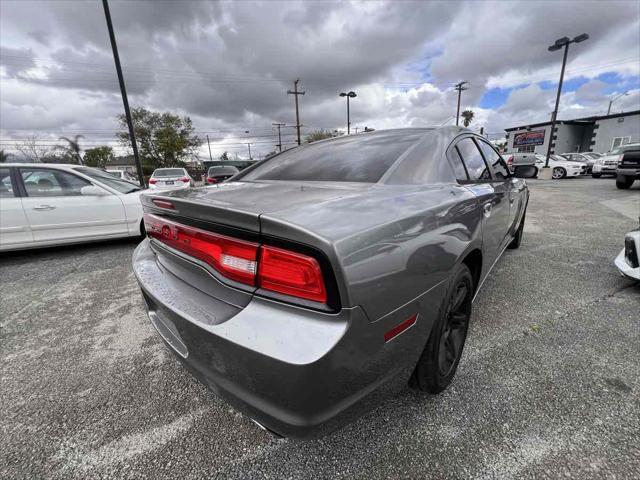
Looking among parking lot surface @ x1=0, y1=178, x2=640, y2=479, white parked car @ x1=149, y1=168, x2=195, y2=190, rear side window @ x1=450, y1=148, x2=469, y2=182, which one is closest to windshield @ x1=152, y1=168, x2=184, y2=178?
white parked car @ x1=149, y1=168, x2=195, y2=190

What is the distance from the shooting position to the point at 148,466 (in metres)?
1.33

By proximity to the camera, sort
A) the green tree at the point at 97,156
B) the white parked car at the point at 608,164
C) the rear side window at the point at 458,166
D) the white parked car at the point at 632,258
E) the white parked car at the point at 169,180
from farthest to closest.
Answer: the green tree at the point at 97,156 → the white parked car at the point at 608,164 → the white parked car at the point at 169,180 → the white parked car at the point at 632,258 → the rear side window at the point at 458,166

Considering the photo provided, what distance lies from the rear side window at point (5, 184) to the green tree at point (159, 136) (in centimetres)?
3752

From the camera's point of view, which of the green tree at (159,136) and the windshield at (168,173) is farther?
the green tree at (159,136)

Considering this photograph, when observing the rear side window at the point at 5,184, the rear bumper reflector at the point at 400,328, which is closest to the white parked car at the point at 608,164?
the rear bumper reflector at the point at 400,328

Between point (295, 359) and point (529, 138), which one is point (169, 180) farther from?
point (529, 138)

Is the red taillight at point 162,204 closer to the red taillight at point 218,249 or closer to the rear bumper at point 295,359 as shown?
the red taillight at point 218,249

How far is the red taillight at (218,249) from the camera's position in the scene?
1.07 m

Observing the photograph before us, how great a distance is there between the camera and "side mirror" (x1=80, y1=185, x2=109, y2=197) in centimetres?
440

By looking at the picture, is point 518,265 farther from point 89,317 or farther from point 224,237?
point 89,317

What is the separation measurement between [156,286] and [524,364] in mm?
2220

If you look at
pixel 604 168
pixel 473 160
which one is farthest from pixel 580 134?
pixel 473 160

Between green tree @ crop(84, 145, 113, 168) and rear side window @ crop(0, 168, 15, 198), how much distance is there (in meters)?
57.4

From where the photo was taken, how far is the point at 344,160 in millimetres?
1913
